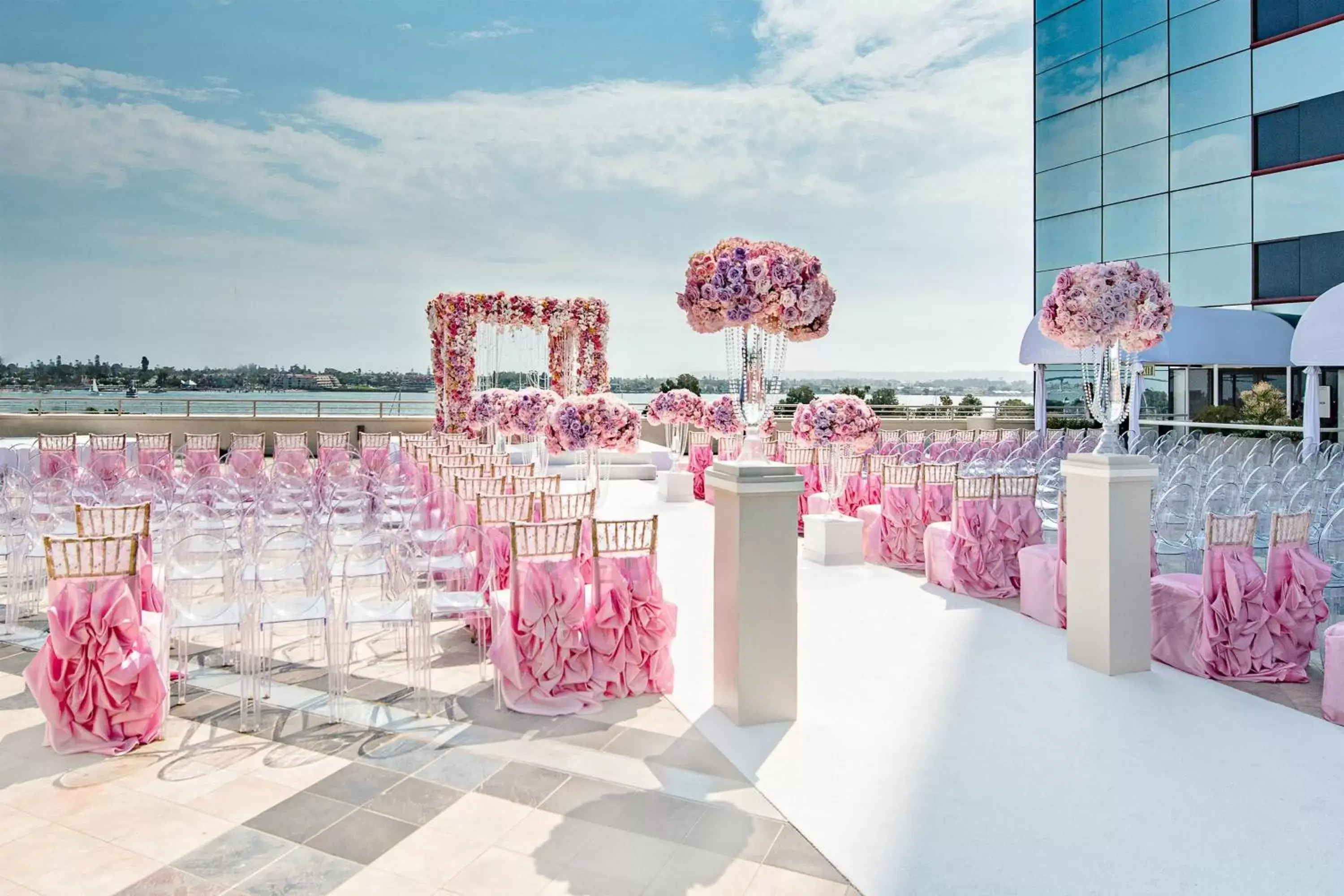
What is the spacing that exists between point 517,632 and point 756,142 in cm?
2397

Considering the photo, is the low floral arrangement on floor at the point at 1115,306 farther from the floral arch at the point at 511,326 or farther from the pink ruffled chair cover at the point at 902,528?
the floral arch at the point at 511,326

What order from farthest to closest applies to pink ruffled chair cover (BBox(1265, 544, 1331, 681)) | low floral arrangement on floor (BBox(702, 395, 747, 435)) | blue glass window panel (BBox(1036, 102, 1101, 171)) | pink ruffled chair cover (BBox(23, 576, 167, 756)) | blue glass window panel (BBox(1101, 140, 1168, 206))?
1. blue glass window panel (BBox(1036, 102, 1101, 171))
2. blue glass window panel (BBox(1101, 140, 1168, 206))
3. low floral arrangement on floor (BBox(702, 395, 747, 435))
4. pink ruffled chair cover (BBox(1265, 544, 1331, 681))
5. pink ruffled chair cover (BBox(23, 576, 167, 756))

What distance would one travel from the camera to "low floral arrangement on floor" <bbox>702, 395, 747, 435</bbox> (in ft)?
29.9

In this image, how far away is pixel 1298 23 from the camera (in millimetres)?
16875

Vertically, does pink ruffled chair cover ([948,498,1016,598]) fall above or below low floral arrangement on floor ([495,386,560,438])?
below

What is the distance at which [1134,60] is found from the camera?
19.9 metres

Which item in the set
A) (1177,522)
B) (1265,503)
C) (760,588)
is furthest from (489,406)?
(1265,503)

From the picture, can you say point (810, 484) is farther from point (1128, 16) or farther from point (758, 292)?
point (1128, 16)

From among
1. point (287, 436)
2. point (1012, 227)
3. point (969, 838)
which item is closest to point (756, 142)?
point (1012, 227)

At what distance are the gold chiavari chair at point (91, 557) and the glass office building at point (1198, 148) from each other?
19536 millimetres

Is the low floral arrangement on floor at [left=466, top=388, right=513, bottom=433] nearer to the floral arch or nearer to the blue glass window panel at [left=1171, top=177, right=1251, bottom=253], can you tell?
the floral arch

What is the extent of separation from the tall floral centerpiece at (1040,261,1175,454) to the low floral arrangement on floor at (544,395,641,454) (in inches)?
127

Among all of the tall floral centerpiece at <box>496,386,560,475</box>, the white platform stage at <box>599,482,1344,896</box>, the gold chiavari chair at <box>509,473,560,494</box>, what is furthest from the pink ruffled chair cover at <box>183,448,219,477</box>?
the white platform stage at <box>599,482,1344,896</box>

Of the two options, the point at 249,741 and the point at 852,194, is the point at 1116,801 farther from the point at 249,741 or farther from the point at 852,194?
the point at 852,194
